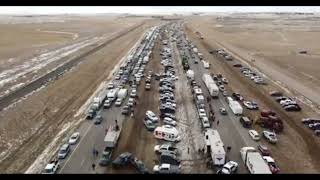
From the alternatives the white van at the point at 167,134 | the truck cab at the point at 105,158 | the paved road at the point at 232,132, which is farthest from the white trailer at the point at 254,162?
the truck cab at the point at 105,158

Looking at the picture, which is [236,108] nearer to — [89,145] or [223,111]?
[223,111]

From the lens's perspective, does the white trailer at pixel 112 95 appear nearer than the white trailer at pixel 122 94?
Yes

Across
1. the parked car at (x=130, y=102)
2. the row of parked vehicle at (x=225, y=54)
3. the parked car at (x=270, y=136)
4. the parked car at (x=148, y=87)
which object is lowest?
the row of parked vehicle at (x=225, y=54)

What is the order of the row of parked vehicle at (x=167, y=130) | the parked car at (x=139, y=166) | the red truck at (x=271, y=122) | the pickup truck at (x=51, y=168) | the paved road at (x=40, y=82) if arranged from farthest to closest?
1. the paved road at (x=40, y=82)
2. the red truck at (x=271, y=122)
3. the row of parked vehicle at (x=167, y=130)
4. the parked car at (x=139, y=166)
5. the pickup truck at (x=51, y=168)

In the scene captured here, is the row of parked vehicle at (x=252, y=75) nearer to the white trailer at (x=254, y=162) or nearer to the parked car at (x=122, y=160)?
the white trailer at (x=254, y=162)

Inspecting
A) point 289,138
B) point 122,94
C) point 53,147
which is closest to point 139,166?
point 53,147

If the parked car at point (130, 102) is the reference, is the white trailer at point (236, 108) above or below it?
above

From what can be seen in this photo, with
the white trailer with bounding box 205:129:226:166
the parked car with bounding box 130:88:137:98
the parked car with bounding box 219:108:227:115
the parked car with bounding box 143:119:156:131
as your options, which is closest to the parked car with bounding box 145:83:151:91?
the parked car with bounding box 130:88:137:98
